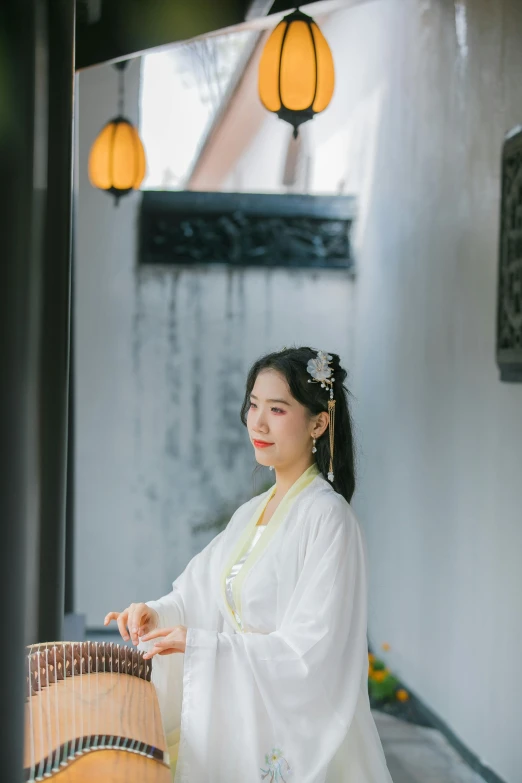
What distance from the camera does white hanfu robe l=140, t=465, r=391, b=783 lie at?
2.06 meters

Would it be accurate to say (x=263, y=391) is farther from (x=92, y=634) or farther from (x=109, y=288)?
(x=92, y=634)

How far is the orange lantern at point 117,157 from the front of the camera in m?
5.04

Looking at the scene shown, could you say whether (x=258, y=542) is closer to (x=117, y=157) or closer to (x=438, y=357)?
(x=438, y=357)

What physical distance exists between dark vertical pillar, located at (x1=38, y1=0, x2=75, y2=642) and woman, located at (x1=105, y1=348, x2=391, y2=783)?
2.47ft

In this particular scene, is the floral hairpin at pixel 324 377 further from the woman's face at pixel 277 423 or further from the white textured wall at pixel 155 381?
the white textured wall at pixel 155 381

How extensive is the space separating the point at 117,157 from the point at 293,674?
3594mm

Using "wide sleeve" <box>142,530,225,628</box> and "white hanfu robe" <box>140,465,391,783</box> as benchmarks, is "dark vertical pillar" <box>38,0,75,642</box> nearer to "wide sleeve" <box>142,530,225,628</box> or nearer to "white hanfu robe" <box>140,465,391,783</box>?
"wide sleeve" <box>142,530,225,628</box>

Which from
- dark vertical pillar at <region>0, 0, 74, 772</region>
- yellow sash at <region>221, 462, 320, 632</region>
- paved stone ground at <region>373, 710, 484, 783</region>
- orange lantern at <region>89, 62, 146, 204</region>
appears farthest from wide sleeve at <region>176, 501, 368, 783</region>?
orange lantern at <region>89, 62, 146, 204</region>

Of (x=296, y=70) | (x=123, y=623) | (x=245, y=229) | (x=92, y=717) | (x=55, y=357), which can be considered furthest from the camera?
(x=245, y=229)

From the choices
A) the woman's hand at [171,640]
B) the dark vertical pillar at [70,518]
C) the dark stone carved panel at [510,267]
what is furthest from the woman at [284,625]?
the dark vertical pillar at [70,518]

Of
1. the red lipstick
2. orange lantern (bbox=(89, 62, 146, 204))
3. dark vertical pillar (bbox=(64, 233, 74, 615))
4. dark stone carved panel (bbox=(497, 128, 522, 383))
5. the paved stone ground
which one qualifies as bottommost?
the paved stone ground

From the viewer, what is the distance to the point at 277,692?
2.08m

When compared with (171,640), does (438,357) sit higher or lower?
higher

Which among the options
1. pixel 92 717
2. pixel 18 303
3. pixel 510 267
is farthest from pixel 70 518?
pixel 18 303
